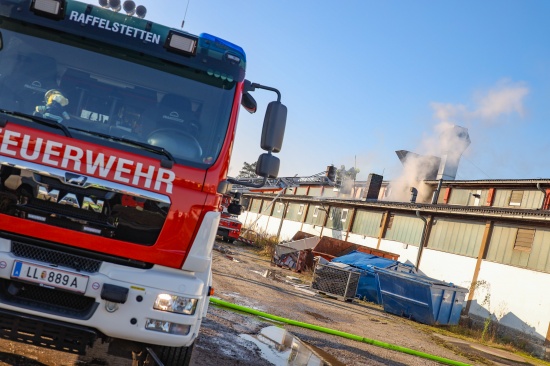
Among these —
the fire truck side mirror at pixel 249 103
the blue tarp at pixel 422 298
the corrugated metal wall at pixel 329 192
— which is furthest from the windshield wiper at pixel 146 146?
the corrugated metal wall at pixel 329 192

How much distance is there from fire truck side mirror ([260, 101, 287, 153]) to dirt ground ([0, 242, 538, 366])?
2492 millimetres

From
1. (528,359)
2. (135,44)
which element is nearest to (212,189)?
(135,44)

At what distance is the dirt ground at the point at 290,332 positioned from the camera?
17.8ft

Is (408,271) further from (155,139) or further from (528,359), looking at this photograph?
(155,139)

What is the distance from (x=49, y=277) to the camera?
3.91 meters

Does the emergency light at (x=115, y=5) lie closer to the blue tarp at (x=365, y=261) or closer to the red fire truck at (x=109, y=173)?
the red fire truck at (x=109, y=173)

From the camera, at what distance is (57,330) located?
392 cm

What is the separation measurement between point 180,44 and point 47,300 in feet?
7.39

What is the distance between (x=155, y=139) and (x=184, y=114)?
362mm

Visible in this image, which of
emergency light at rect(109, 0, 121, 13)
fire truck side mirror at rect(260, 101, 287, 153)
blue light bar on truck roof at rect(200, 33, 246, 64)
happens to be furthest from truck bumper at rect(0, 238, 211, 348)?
emergency light at rect(109, 0, 121, 13)

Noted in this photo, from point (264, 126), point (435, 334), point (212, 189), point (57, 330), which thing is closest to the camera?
point (57, 330)

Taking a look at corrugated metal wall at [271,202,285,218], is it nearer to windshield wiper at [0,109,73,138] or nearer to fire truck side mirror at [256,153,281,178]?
fire truck side mirror at [256,153,281,178]

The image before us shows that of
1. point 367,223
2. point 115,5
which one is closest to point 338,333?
point 115,5

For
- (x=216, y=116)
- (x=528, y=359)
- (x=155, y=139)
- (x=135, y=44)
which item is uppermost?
(x=135, y=44)
